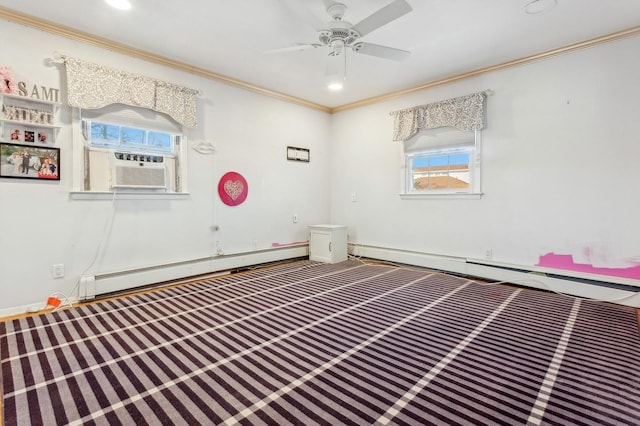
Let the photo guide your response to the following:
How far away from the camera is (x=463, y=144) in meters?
4.07

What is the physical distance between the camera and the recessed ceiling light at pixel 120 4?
2516 mm

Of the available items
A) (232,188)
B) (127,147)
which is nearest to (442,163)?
(232,188)

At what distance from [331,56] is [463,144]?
2.20m

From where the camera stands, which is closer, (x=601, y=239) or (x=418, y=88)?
(x=601, y=239)

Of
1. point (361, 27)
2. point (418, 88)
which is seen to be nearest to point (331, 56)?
point (361, 27)

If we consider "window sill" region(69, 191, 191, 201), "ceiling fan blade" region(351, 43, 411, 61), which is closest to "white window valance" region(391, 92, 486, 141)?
"ceiling fan blade" region(351, 43, 411, 61)

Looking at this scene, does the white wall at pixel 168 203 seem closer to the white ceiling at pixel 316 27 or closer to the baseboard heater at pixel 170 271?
the baseboard heater at pixel 170 271

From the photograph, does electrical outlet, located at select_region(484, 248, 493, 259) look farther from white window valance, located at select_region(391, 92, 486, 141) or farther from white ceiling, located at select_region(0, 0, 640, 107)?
white ceiling, located at select_region(0, 0, 640, 107)

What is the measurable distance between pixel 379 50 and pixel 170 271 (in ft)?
10.8

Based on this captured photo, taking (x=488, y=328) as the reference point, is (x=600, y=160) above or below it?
above


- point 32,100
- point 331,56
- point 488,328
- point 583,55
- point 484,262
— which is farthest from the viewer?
point 484,262

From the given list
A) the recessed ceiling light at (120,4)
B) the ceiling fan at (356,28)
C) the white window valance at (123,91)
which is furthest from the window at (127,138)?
the ceiling fan at (356,28)

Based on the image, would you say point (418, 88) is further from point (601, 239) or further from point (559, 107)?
point (601, 239)

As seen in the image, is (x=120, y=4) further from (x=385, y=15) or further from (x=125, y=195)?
(x=385, y=15)
